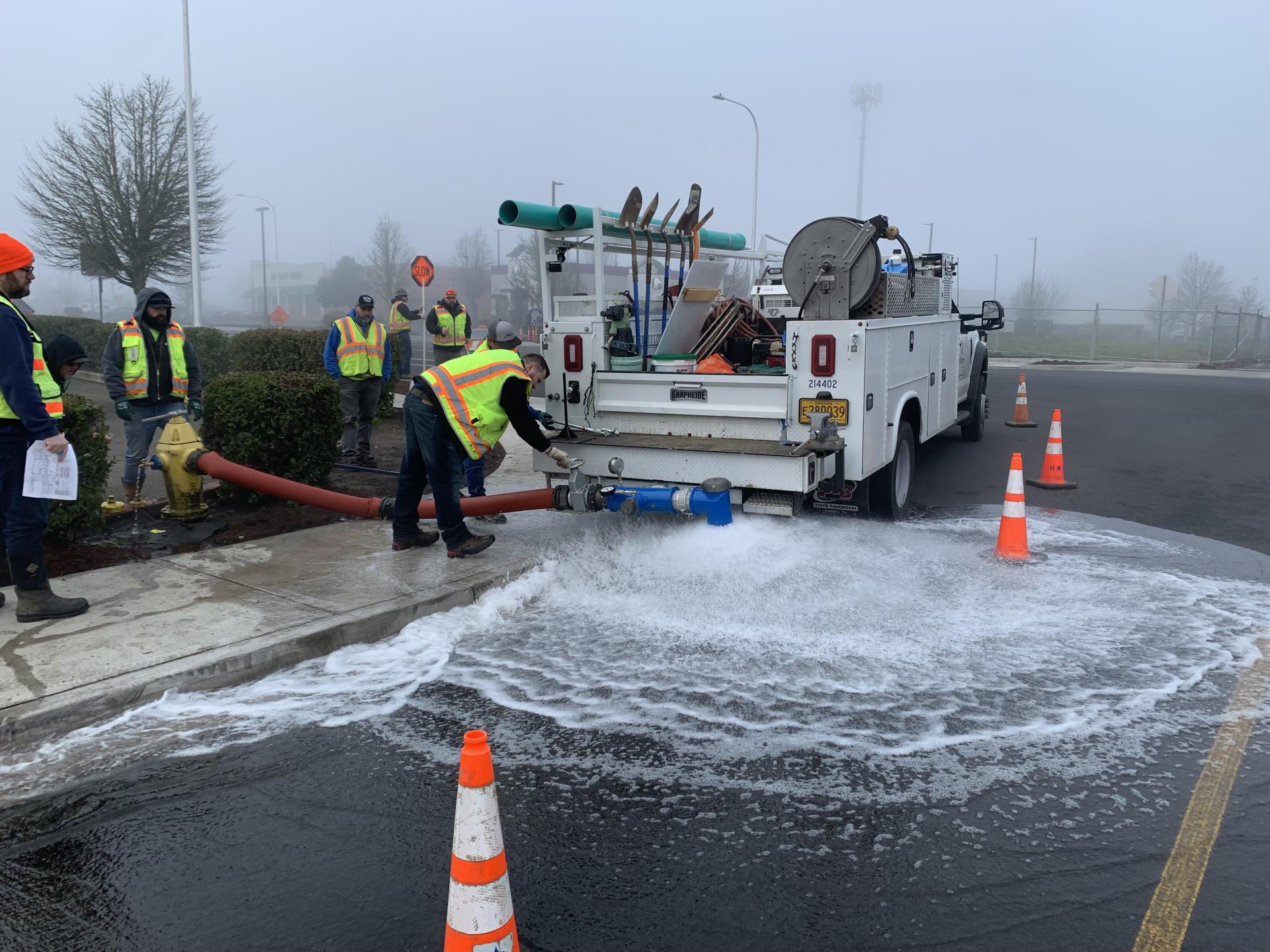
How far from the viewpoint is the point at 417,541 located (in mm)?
6938

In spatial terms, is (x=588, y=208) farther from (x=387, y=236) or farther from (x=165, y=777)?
(x=387, y=236)

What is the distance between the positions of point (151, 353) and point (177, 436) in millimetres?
681

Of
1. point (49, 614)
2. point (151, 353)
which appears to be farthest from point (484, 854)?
point (151, 353)

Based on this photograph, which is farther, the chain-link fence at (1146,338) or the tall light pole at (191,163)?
the chain-link fence at (1146,338)

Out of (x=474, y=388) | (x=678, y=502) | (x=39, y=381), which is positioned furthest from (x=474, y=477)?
(x=39, y=381)

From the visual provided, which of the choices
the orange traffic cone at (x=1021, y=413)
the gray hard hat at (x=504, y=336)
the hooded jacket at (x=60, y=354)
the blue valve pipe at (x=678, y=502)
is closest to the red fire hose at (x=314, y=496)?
the blue valve pipe at (x=678, y=502)

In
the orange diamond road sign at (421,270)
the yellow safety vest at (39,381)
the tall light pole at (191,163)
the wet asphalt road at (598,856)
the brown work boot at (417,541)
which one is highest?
the tall light pole at (191,163)

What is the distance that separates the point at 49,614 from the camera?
521cm

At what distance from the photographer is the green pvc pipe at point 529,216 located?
21.8 feet

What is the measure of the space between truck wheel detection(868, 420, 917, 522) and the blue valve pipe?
171 cm

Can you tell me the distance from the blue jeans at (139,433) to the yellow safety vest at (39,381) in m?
1.91

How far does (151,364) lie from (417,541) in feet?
7.87

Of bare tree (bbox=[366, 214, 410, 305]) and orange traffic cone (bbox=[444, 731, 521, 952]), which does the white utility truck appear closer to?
orange traffic cone (bbox=[444, 731, 521, 952])

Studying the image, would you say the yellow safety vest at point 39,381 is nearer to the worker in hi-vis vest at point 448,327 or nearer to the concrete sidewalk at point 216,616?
the concrete sidewalk at point 216,616
